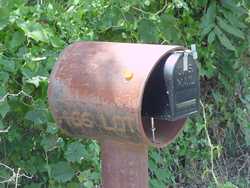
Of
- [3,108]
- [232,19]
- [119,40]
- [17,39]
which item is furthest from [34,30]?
[232,19]

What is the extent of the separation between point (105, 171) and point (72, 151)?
36cm

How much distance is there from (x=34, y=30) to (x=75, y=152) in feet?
1.82

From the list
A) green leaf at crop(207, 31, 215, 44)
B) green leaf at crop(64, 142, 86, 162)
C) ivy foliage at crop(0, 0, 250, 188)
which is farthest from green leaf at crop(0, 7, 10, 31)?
green leaf at crop(207, 31, 215, 44)

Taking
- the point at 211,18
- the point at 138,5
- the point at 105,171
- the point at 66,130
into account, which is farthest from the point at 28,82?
the point at 211,18

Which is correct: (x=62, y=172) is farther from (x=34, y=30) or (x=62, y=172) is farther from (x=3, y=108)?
(x=34, y=30)

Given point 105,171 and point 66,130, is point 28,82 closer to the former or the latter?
point 66,130

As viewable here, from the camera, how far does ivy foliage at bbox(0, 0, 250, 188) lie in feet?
8.38

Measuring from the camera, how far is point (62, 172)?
2.67 m

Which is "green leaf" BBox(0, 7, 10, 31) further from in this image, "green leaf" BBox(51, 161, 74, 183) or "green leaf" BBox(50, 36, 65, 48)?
"green leaf" BBox(51, 161, 74, 183)

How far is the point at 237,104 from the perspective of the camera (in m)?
4.30

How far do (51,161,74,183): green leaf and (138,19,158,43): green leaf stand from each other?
781mm

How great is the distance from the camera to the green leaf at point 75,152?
2.59m

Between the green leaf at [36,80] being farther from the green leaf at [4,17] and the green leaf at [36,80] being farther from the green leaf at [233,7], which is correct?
the green leaf at [233,7]

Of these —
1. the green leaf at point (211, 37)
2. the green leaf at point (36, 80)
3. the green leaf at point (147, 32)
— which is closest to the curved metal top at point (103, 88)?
the green leaf at point (36, 80)
